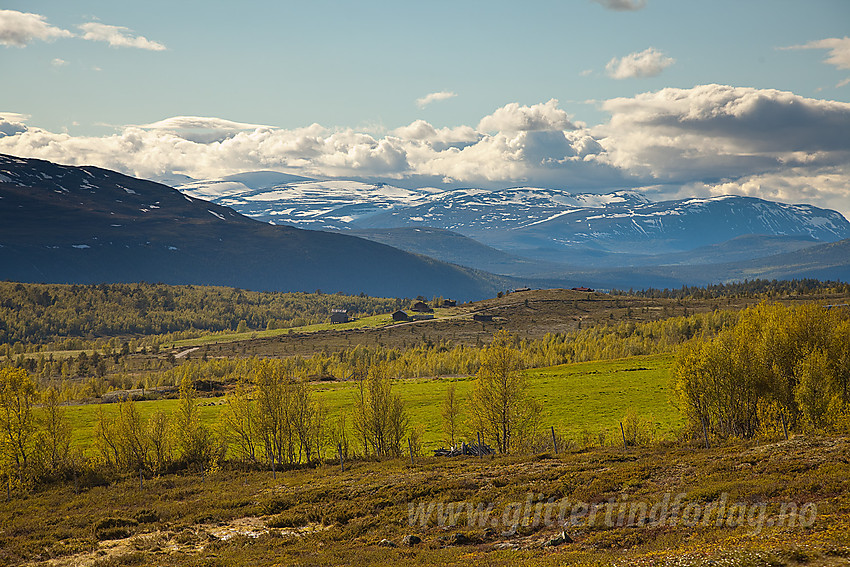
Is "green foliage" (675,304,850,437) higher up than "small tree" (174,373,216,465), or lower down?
higher up

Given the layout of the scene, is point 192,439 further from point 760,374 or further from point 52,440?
point 760,374

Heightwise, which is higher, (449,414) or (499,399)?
(499,399)

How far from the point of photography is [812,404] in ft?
188

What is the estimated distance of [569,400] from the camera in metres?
94.6

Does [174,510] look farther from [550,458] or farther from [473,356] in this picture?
[473,356]

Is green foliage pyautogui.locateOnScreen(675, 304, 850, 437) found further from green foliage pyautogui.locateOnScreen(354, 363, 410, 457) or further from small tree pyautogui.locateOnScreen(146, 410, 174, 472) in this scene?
small tree pyautogui.locateOnScreen(146, 410, 174, 472)

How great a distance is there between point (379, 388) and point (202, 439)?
2164cm

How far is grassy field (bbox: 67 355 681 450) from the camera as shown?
80312mm

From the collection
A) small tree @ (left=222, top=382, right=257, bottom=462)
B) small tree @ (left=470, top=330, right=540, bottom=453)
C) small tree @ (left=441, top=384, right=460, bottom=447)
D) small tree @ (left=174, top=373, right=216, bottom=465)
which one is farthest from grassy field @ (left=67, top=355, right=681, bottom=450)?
small tree @ (left=222, top=382, right=257, bottom=462)

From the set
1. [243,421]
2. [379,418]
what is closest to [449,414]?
[379,418]

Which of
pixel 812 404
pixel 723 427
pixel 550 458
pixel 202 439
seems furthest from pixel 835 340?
pixel 202 439

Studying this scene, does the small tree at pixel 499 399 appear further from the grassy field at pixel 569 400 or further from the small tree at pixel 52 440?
the small tree at pixel 52 440

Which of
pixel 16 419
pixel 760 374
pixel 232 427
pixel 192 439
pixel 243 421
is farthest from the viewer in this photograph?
pixel 232 427

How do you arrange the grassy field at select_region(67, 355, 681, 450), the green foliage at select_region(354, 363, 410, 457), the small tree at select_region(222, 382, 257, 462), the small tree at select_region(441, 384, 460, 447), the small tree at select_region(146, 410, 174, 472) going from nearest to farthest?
1. the small tree at select_region(146, 410, 174, 472)
2. the small tree at select_region(222, 382, 257, 462)
3. the green foliage at select_region(354, 363, 410, 457)
4. the small tree at select_region(441, 384, 460, 447)
5. the grassy field at select_region(67, 355, 681, 450)
